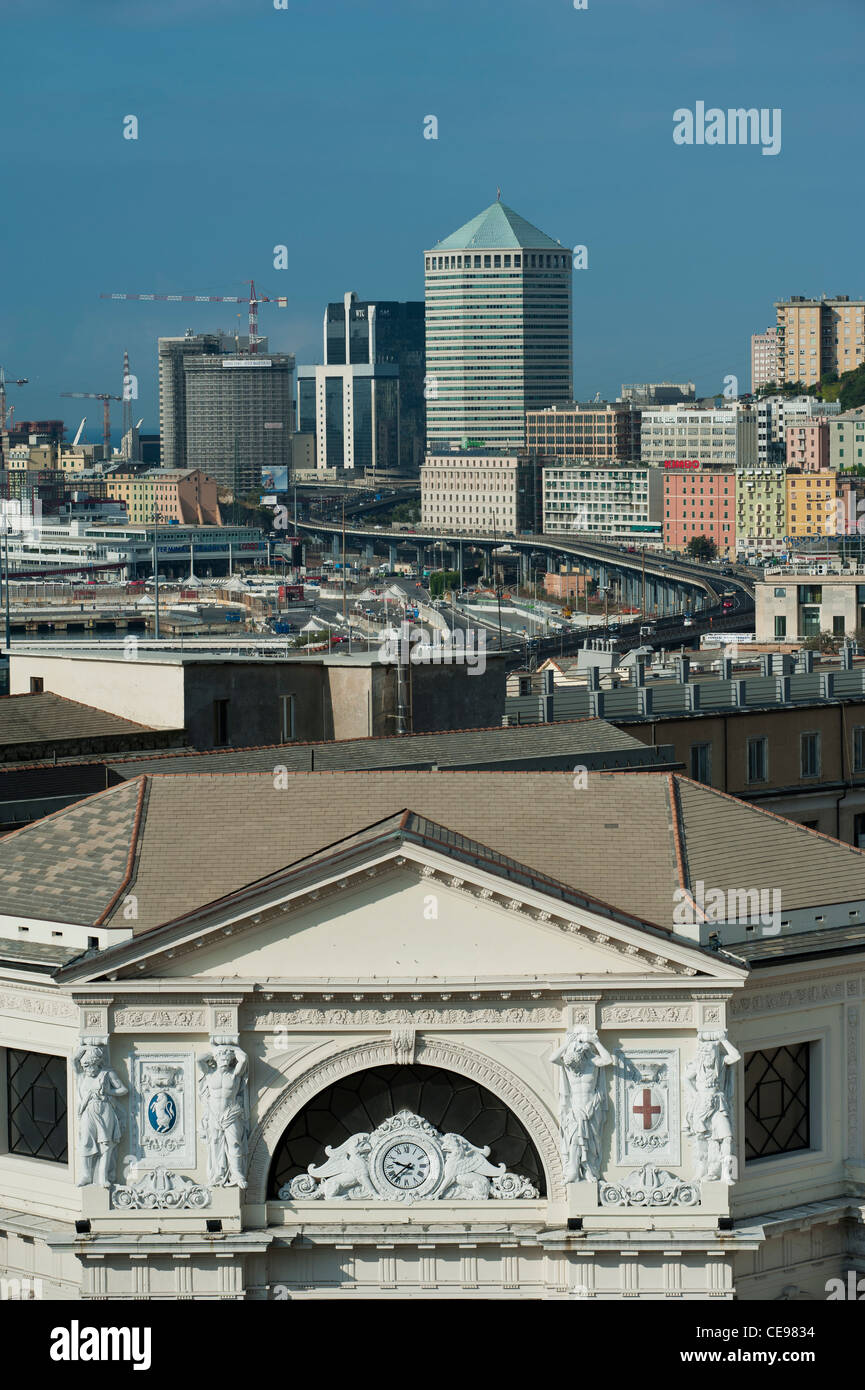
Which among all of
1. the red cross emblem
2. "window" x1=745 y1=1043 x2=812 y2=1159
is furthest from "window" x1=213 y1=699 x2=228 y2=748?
the red cross emblem

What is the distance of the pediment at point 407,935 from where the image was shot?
95.7ft

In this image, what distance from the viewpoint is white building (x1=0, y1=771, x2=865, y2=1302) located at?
29344 millimetres

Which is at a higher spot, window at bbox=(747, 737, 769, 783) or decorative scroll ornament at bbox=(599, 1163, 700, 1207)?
window at bbox=(747, 737, 769, 783)

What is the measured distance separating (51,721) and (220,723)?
3.22m

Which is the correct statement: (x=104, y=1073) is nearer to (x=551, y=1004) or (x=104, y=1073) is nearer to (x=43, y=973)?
(x=43, y=973)

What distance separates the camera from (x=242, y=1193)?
2973 cm

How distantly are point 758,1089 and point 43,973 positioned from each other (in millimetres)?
9045

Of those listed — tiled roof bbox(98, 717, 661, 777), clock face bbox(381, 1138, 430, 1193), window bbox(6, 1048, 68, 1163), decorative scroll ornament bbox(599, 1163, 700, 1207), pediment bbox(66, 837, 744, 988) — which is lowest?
decorative scroll ornament bbox(599, 1163, 700, 1207)

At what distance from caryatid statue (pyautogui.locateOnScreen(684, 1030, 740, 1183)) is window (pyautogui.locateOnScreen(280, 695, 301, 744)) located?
1834cm

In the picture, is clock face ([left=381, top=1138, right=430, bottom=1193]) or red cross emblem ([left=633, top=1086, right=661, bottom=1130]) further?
clock face ([left=381, top=1138, right=430, bottom=1193])

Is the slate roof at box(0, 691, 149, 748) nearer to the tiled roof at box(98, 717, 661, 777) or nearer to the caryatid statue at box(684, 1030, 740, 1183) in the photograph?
the tiled roof at box(98, 717, 661, 777)

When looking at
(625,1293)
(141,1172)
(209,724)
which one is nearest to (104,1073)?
(141,1172)

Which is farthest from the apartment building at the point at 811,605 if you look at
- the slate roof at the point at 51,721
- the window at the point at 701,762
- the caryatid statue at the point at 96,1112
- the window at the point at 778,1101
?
the caryatid statue at the point at 96,1112
